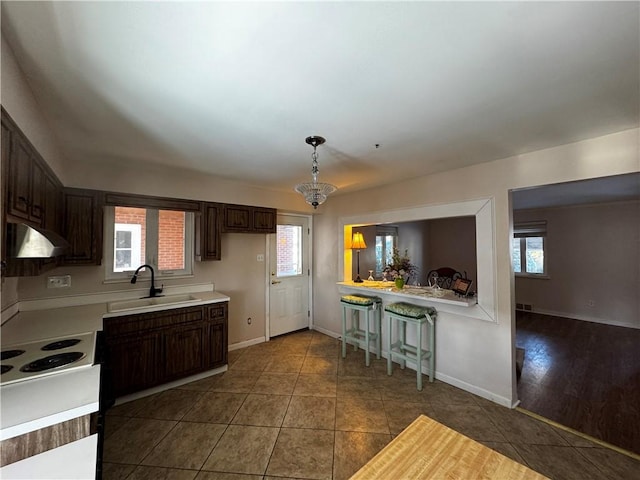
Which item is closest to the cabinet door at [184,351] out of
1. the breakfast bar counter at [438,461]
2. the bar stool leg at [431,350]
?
the breakfast bar counter at [438,461]

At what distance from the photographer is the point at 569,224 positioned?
5.50m

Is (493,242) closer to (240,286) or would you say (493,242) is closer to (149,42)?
(149,42)

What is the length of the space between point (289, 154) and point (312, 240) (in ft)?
8.01

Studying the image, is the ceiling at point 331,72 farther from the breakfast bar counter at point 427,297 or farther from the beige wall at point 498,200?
the breakfast bar counter at point 427,297

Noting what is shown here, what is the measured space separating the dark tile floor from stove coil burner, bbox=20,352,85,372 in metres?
0.99

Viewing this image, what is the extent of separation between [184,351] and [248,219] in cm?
185

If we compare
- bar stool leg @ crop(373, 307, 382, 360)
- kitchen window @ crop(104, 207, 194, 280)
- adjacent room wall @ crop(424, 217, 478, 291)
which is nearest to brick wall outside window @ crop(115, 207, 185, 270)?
kitchen window @ crop(104, 207, 194, 280)

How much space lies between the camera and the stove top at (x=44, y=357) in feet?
4.08

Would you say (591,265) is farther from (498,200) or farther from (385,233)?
(498,200)

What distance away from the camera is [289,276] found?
4480 mm

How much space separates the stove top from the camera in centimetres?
124

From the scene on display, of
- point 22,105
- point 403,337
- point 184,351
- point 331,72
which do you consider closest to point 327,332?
point 403,337

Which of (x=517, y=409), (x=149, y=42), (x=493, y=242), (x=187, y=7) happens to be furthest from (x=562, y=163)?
(x=149, y=42)

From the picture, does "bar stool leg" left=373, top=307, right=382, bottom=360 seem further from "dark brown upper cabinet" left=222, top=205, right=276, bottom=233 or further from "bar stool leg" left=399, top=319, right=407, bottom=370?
"dark brown upper cabinet" left=222, top=205, right=276, bottom=233
